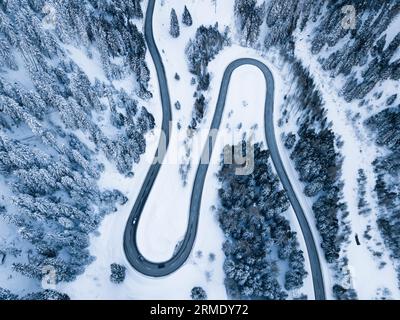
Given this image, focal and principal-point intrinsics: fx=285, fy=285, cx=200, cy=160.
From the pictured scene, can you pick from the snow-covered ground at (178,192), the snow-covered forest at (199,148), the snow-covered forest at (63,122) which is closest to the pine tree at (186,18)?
the snow-covered ground at (178,192)

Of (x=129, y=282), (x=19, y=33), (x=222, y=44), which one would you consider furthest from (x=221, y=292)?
(x=19, y=33)

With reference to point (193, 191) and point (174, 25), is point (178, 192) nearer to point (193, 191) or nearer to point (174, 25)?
point (193, 191)

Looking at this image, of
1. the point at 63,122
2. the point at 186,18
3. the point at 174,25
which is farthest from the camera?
the point at 186,18

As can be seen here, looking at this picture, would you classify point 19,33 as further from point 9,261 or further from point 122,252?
point 122,252

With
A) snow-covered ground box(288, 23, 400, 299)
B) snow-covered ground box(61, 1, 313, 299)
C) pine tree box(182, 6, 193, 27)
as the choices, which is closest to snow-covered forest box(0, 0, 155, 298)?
snow-covered ground box(61, 1, 313, 299)

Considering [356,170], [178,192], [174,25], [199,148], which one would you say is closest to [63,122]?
[178,192]
